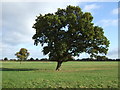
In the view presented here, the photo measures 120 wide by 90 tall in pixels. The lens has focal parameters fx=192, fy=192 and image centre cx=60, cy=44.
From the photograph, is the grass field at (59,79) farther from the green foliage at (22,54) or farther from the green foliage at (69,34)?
the green foliage at (22,54)

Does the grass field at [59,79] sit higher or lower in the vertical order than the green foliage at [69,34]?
lower

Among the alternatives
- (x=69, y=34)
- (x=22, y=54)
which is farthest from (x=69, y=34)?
(x=22, y=54)

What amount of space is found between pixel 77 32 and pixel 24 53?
67288 millimetres

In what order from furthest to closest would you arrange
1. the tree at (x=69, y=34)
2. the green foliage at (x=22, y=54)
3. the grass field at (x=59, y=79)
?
the green foliage at (x=22, y=54) → the tree at (x=69, y=34) → the grass field at (x=59, y=79)

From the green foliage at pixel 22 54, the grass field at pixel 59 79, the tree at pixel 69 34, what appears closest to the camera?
the grass field at pixel 59 79

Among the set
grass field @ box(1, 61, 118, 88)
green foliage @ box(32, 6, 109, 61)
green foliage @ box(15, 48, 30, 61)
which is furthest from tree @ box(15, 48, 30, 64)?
grass field @ box(1, 61, 118, 88)

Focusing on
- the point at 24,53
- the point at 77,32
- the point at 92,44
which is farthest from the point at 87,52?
the point at 24,53

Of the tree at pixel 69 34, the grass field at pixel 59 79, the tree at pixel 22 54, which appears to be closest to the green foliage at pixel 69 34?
the tree at pixel 69 34

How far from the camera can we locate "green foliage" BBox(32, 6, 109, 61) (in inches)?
1681

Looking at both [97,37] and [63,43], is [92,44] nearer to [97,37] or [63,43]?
[97,37]

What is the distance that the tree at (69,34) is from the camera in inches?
1681

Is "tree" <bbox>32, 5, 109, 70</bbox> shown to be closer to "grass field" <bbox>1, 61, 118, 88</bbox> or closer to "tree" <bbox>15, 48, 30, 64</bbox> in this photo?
"grass field" <bbox>1, 61, 118, 88</bbox>

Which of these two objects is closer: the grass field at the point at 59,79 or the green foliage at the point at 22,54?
the grass field at the point at 59,79

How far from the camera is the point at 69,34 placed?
145 feet
